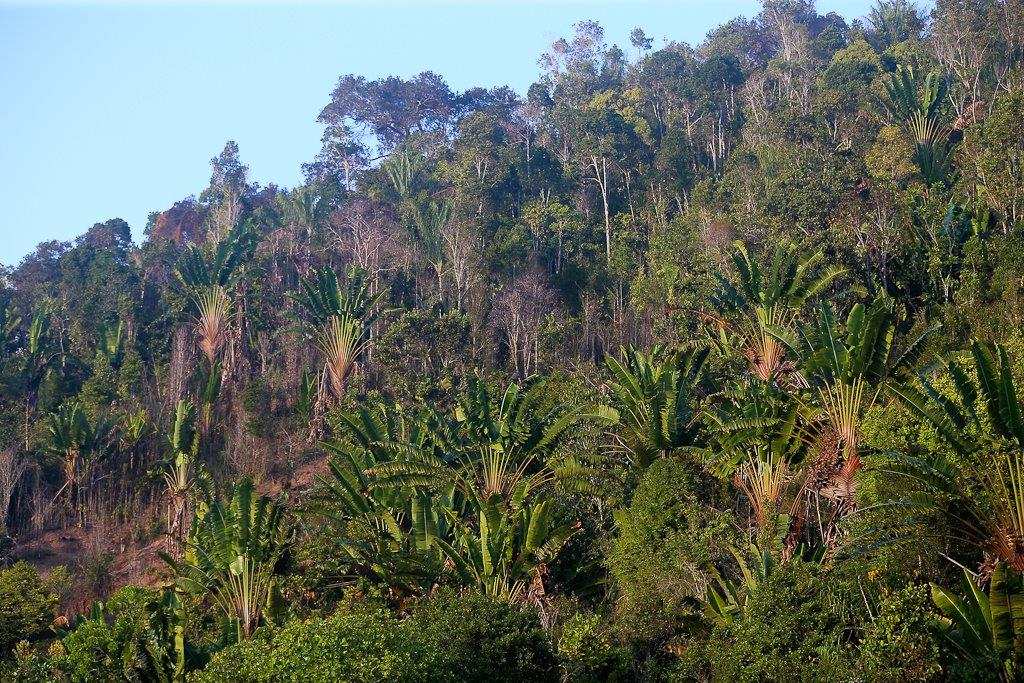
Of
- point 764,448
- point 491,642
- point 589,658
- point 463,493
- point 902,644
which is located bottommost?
point 589,658

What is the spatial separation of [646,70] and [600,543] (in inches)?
1470

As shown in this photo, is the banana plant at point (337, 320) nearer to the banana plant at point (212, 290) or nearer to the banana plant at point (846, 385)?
the banana plant at point (212, 290)

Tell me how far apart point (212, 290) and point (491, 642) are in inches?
795

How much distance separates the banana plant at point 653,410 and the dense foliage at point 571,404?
8cm

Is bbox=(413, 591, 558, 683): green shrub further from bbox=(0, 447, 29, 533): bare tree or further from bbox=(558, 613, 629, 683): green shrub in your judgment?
bbox=(0, 447, 29, 533): bare tree

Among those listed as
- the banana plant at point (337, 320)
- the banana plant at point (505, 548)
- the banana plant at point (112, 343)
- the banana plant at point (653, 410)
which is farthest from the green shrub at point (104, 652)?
the banana plant at point (112, 343)

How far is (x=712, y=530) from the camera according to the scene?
17.1 meters

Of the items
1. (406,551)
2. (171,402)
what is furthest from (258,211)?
(406,551)

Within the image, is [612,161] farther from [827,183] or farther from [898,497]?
[898,497]

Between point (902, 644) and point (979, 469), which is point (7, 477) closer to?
point (902, 644)

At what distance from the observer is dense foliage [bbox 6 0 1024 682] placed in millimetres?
14039

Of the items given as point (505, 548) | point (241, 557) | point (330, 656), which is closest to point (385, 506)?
point (241, 557)

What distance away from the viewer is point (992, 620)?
12797 millimetres

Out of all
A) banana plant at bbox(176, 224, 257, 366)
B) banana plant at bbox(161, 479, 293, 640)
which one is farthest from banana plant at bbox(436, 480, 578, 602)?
banana plant at bbox(176, 224, 257, 366)
